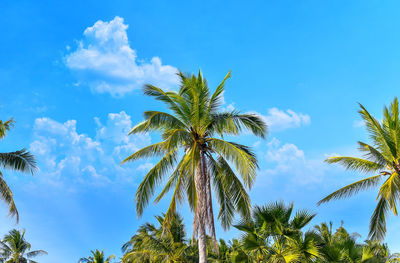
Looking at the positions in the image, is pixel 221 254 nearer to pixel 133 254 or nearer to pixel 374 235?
pixel 133 254

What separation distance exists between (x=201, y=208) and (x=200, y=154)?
8.10ft

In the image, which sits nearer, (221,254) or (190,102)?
(190,102)

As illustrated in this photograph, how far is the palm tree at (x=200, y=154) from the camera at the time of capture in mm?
15789

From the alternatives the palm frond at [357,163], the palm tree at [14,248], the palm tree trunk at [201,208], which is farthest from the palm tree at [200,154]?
the palm tree at [14,248]

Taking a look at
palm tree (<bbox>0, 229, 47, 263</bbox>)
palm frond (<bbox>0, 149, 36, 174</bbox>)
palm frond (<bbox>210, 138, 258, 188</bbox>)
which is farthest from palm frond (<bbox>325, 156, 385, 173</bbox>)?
palm tree (<bbox>0, 229, 47, 263</bbox>)

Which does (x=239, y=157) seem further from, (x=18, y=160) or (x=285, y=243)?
(x=18, y=160)

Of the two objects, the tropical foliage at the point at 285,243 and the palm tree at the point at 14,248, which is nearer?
the tropical foliage at the point at 285,243

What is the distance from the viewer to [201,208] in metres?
15.7

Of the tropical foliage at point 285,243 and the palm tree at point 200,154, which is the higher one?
the palm tree at point 200,154

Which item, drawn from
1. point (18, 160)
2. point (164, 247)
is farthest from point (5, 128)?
point (164, 247)

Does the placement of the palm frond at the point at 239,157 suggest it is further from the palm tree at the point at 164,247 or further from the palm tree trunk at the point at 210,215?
the palm tree at the point at 164,247

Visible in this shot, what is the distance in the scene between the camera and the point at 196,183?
637 inches

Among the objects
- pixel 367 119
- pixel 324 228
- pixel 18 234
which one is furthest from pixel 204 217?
pixel 18 234

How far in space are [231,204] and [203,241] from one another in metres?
2.66
